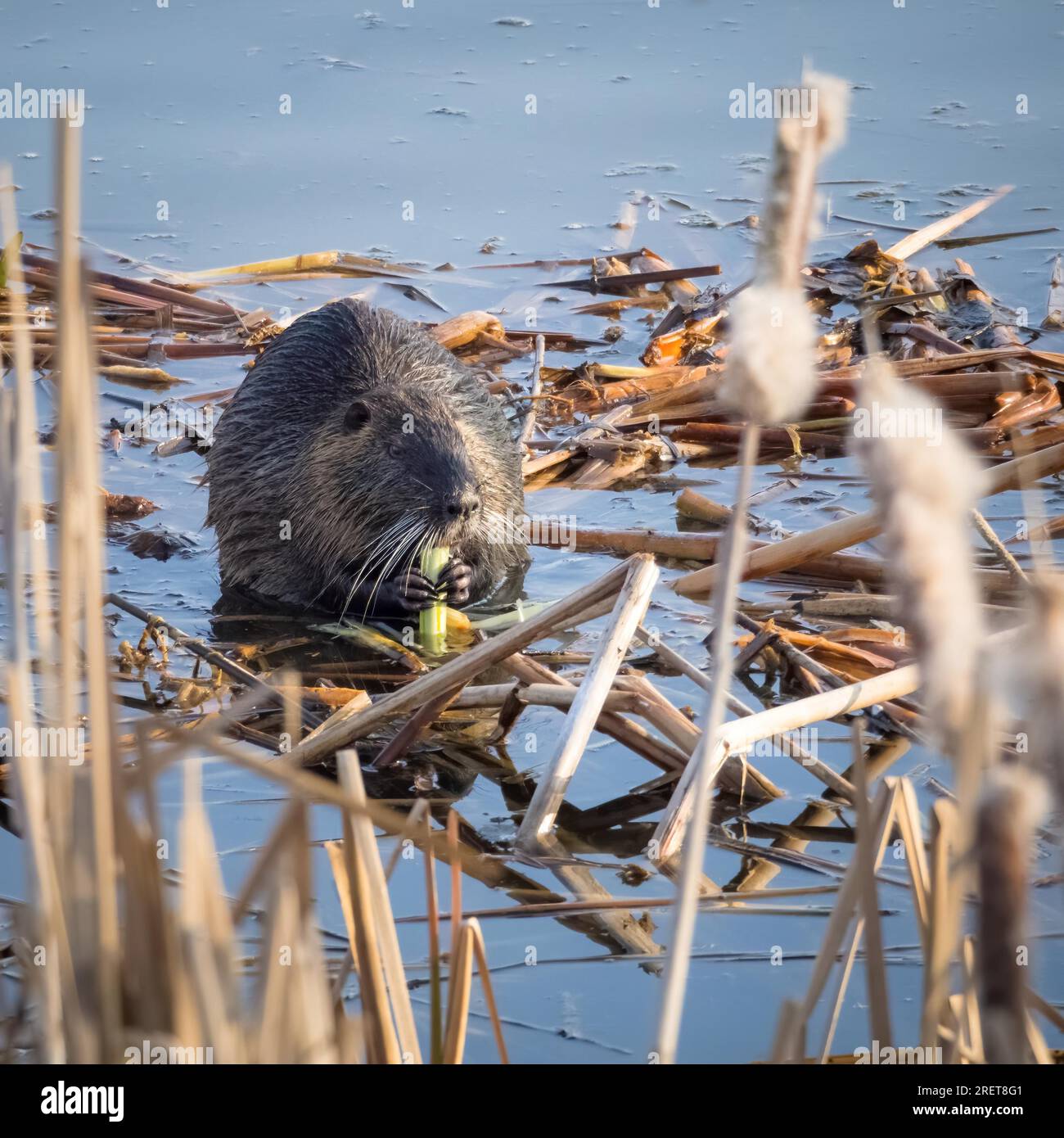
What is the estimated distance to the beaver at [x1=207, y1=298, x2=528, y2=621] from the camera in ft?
16.9

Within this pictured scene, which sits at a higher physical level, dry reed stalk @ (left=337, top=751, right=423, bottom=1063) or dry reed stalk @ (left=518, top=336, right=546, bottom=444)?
dry reed stalk @ (left=518, top=336, right=546, bottom=444)

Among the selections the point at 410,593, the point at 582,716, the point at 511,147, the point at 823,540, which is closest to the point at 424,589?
the point at 410,593

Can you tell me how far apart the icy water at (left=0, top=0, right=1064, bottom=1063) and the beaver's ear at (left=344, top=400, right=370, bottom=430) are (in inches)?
30.1

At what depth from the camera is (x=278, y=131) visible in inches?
364

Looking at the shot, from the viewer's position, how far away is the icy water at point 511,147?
6.79 m

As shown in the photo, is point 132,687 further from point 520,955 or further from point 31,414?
point 31,414

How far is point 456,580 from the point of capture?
5.11m

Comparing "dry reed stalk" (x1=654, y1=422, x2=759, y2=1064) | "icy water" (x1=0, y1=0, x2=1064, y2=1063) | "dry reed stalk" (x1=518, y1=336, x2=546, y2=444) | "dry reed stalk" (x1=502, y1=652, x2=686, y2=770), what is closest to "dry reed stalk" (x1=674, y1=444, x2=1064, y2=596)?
"icy water" (x1=0, y1=0, x2=1064, y2=1063)

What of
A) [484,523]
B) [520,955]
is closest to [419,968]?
[520,955]

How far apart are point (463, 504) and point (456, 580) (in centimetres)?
33

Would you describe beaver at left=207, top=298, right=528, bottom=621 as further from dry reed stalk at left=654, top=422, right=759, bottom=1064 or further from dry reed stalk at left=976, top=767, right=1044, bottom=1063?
dry reed stalk at left=976, top=767, right=1044, bottom=1063

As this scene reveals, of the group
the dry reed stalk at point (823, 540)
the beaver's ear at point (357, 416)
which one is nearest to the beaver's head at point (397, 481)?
the beaver's ear at point (357, 416)

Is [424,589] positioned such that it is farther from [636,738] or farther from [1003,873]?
[1003,873]

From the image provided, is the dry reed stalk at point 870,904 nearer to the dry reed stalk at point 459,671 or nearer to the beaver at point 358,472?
the dry reed stalk at point 459,671
